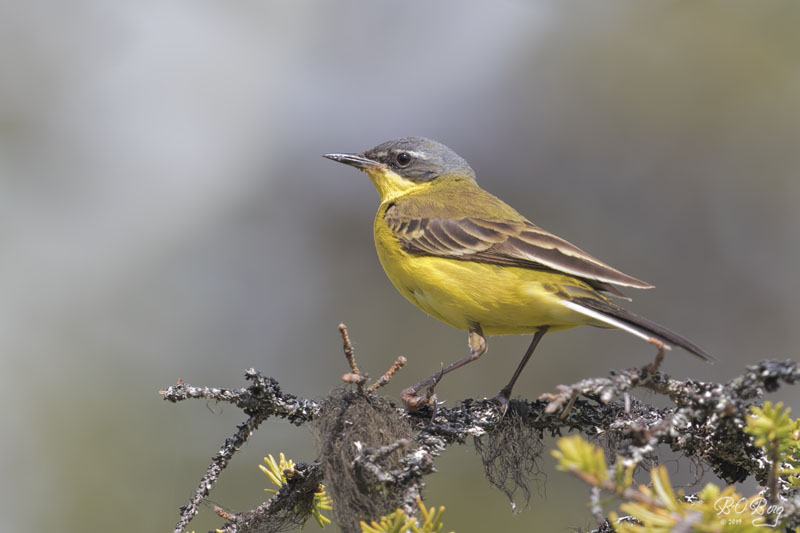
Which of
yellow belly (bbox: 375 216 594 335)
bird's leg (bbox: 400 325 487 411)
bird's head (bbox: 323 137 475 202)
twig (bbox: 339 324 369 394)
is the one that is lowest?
twig (bbox: 339 324 369 394)

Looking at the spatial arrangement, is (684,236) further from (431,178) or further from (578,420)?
(578,420)

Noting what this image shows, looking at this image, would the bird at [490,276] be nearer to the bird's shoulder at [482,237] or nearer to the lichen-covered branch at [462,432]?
the bird's shoulder at [482,237]

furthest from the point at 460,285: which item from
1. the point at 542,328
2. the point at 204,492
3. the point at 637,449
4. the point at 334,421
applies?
the point at 637,449

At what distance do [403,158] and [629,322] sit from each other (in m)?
3.37

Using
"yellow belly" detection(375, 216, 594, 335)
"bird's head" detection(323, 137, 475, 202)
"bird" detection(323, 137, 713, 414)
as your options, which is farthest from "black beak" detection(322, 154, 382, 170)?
"yellow belly" detection(375, 216, 594, 335)

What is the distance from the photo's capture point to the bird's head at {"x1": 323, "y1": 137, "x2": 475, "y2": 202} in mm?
6676

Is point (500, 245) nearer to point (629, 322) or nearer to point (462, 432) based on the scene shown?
point (629, 322)

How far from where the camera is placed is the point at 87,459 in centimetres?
714

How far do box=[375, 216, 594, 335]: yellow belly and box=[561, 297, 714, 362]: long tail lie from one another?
0.11m

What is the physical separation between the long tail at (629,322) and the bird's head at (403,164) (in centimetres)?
269

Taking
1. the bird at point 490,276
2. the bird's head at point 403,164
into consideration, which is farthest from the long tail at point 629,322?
the bird's head at point 403,164

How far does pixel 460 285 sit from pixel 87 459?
15.0 ft

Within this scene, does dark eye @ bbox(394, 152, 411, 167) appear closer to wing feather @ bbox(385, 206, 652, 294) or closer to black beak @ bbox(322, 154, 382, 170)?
black beak @ bbox(322, 154, 382, 170)

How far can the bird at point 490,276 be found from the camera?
14.0ft
